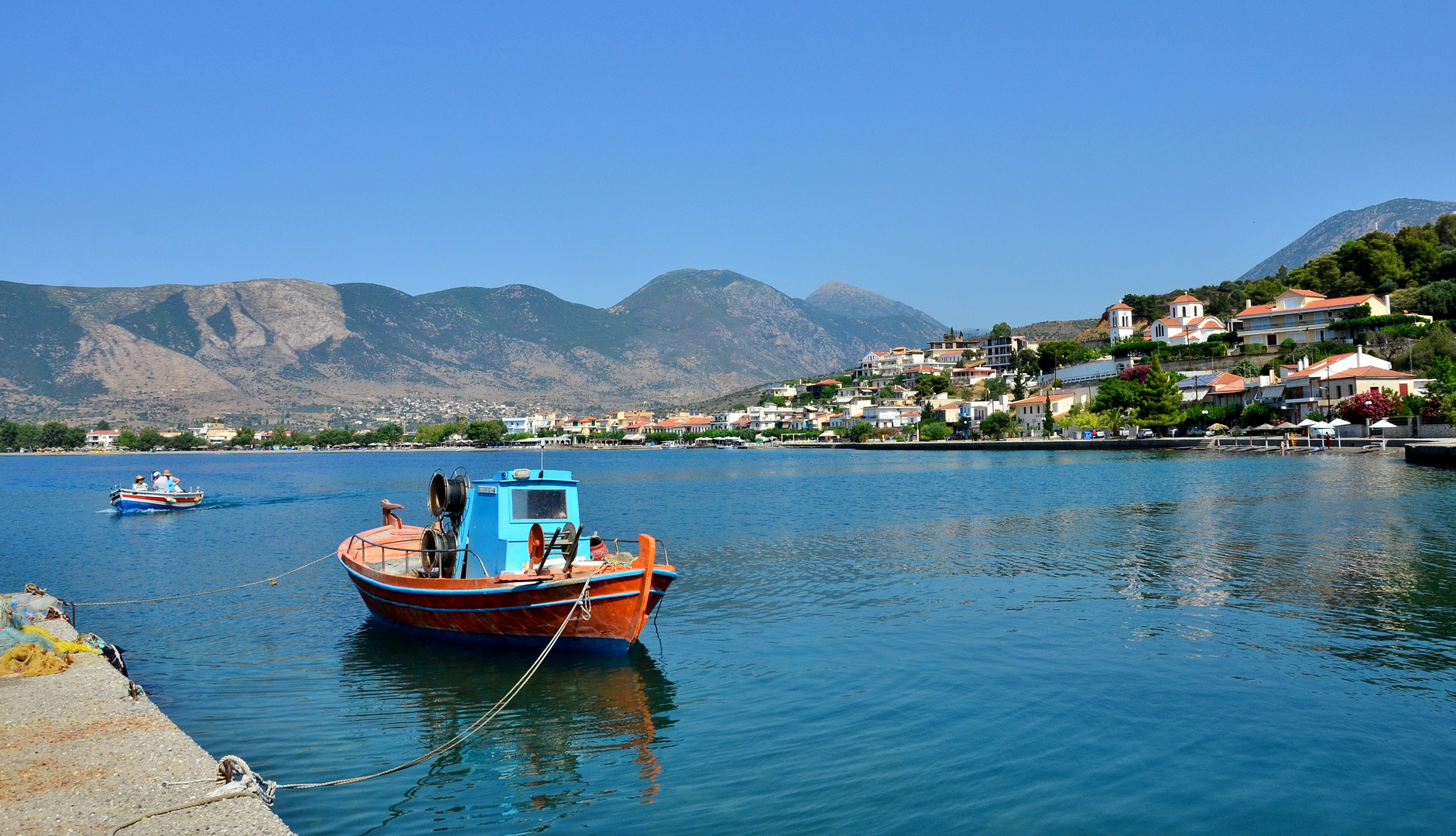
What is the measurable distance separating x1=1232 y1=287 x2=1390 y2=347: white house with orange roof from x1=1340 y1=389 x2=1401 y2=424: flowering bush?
20537 mm

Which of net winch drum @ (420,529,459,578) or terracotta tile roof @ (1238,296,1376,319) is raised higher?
terracotta tile roof @ (1238,296,1376,319)

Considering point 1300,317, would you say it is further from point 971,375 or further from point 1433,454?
point 971,375

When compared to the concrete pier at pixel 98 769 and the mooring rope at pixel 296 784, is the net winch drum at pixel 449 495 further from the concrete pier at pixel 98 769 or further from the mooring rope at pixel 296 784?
the concrete pier at pixel 98 769

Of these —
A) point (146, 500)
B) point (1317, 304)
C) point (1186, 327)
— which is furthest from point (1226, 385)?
point (146, 500)

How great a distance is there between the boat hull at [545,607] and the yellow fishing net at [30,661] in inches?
205

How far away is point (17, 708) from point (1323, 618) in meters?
18.4

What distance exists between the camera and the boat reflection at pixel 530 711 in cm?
1001

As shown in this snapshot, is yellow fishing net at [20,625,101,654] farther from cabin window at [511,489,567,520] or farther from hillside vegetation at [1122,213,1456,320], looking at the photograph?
hillside vegetation at [1122,213,1456,320]

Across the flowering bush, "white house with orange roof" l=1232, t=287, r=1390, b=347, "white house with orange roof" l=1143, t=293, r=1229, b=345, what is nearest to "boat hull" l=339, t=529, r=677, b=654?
the flowering bush

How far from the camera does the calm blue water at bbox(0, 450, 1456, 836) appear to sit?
29.8ft

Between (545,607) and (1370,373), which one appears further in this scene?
(1370,373)

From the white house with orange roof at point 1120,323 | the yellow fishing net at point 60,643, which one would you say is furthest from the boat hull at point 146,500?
the white house with orange roof at point 1120,323

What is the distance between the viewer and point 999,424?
115 metres

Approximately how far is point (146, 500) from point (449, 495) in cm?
3736
